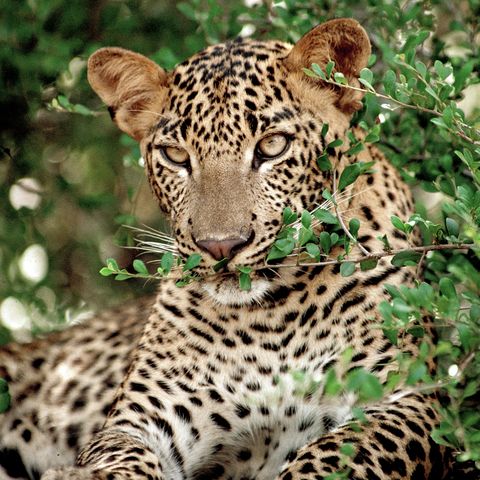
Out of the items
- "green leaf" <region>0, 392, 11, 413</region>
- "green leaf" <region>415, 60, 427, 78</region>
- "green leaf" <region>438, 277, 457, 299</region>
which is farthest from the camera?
"green leaf" <region>0, 392, 11, 413</region>

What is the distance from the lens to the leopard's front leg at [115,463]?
18.7 feet

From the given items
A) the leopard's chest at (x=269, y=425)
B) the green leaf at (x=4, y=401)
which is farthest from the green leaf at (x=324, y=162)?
the green leaf at (x=4, y=401)

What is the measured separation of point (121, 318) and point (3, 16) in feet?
7.82

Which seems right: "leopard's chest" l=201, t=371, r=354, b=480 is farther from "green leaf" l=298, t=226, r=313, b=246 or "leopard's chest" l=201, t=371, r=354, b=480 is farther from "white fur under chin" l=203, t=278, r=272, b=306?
"green leaf" l=298, t=226, r=313, b=246

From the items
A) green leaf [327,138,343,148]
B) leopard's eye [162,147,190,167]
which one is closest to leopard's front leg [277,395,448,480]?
green leaf [327,138,343,148]

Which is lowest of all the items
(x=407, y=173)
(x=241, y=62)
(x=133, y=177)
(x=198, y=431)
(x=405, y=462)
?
(x=133, y=177)

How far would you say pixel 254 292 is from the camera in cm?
580

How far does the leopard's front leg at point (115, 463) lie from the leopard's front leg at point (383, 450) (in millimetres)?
775

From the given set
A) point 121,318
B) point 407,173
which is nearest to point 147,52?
point 121,318

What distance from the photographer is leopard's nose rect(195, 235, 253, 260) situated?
5.47 meters

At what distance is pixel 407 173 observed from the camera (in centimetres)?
676

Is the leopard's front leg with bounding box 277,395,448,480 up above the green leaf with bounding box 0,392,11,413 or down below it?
above

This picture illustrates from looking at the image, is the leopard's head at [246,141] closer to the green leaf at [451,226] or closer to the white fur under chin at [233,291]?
the white fur under chin at [233,291]

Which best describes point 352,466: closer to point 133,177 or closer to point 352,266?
point 352,266
